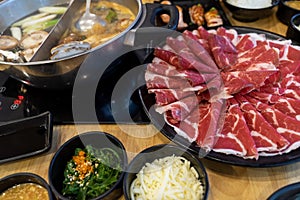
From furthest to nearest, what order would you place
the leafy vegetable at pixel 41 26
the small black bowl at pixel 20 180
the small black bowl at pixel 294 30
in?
1. the leafy vegetable at pixel 41 26
2. the small black bowl at pixel 294 30
3. the small black bowl at pixel 20 180

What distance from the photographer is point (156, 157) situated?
49.9 inches

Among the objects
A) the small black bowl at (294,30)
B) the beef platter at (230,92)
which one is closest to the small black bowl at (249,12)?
the small black bowl at (294,30)

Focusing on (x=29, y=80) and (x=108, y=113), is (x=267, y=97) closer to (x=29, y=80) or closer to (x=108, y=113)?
(x=108, y=113)

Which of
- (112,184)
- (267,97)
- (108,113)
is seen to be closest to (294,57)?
(267,97)

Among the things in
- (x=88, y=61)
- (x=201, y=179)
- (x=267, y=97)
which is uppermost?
(x=88, y=61)

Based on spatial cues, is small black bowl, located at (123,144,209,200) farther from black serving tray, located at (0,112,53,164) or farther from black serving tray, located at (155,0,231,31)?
black serving tray, located at (155,0,231,31)

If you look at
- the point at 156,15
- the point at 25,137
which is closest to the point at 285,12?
the point at 156,15

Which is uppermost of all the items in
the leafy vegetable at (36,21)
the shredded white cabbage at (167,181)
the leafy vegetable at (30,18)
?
the leafy vegetable at (30,18)

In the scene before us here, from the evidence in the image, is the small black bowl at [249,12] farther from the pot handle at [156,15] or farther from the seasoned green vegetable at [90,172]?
the seasoned green vegetable at [90,172]

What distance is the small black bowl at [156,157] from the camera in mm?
1178

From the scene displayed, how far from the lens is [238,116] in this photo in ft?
4.31

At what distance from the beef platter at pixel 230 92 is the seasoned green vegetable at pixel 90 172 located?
0.93 ft

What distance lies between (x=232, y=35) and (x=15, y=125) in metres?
1.23

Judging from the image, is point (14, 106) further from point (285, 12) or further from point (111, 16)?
point (285, 12)
